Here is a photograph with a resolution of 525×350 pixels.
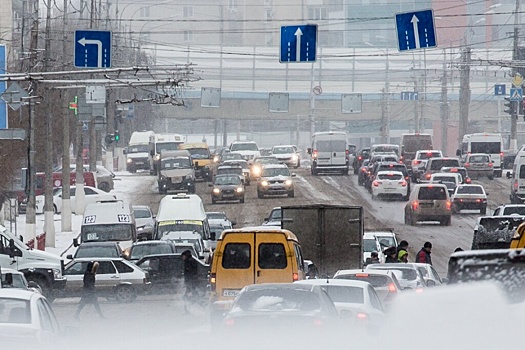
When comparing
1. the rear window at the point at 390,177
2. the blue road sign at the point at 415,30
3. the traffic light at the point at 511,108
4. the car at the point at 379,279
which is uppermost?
the blue road sign at the point at 415,30

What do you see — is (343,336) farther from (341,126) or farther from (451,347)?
(341,126)

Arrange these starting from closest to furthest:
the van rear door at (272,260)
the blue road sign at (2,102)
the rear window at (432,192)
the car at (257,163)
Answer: the van rear door at (272,260)
the blue road sign at (2,102)
the rear window at (432,192)
the car at (257,163)

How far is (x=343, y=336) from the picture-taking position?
941 cm

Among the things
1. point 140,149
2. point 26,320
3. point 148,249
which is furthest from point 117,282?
point 140,149

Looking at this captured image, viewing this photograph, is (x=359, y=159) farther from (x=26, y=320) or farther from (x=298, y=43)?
(x=26, y=320)

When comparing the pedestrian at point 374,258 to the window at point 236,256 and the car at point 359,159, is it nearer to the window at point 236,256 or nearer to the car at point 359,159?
the window at point 236,256

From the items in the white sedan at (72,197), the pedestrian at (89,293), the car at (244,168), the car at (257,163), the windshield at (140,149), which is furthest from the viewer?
the windshield at (140,149)

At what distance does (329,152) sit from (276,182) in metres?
13.6

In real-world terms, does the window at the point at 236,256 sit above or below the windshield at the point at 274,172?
above

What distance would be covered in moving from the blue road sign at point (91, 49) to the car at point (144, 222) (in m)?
14.3

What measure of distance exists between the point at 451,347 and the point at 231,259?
1676cm

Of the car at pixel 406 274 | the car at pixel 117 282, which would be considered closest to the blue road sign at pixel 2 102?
the car at pixel 117 282

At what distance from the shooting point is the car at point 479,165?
7712 cm

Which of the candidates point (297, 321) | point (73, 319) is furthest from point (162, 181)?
point (297, 321)
